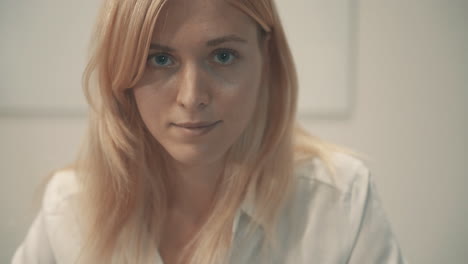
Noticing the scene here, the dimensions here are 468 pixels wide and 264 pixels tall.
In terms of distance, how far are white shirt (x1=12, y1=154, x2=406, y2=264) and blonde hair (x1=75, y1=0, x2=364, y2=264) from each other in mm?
26

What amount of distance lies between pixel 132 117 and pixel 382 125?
0.63m

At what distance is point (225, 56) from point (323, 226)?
1.07ft

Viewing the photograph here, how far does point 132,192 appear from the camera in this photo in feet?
2.48

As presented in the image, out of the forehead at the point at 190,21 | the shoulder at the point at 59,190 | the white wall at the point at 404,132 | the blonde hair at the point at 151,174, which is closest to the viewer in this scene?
the forehead at the point at 190,21

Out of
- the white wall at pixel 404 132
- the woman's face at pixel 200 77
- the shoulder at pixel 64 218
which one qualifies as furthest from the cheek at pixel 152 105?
the white wall at pixel 404 132

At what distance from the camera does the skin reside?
0.58m

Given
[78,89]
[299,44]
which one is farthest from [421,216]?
[78,89]

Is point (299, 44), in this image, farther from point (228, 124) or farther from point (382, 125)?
point (228, 124)

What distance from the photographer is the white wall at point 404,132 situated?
3.40 ft

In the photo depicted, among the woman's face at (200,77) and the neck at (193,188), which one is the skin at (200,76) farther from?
the neck at (193,188)

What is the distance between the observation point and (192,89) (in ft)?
1.93

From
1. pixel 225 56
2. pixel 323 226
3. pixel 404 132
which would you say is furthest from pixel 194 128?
pixel 404 132

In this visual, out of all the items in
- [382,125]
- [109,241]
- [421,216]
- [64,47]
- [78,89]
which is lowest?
[421,216]

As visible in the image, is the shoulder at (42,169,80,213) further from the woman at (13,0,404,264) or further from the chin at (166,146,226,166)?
the chin at (166,146,226,166)
